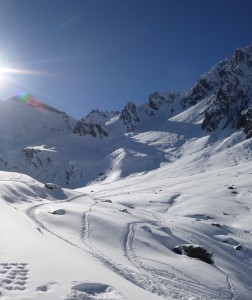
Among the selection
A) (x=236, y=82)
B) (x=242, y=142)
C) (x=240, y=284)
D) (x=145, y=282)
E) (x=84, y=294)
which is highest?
(x=236, y=82)

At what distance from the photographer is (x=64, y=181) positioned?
6550 inches

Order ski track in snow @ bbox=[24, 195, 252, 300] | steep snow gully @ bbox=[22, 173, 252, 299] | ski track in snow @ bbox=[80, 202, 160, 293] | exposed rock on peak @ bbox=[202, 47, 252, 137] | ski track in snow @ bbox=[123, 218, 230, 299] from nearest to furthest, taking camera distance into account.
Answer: ski track in snow @ bbox=[80, 202, 160, 293] → ski track in snow @ bbox=[24, 195, 252, 300] → ski track in snow @ bbox=[123, 218, 230, 299] → steep snow gully @ bbox=[22, 173, 252, 299] → exposed rock on peak @ bbox=[202, 47, 252, 137]

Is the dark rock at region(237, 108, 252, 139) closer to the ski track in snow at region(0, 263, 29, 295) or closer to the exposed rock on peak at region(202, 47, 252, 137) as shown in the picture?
the exposed rock on peak at region(202, 47, 252, 137)

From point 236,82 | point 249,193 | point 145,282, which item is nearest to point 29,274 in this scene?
point 145,282

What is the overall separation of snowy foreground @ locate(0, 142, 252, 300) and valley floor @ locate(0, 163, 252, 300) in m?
0.03

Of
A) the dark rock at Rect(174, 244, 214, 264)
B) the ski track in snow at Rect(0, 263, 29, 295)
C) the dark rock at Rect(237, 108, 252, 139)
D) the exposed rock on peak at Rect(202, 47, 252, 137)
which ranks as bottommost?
the dark rock at Rect(174, 244, 214, 264)

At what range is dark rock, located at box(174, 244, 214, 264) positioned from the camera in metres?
26.8

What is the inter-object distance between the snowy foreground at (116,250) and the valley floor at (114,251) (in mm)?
29

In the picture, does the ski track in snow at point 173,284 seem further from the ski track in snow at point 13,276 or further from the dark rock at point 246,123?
the dark rock at point 246,123

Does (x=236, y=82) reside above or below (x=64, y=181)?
above

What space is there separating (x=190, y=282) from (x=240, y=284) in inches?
220

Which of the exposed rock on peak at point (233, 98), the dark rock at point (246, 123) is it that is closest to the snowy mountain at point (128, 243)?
the dark rock at point (246, 123)

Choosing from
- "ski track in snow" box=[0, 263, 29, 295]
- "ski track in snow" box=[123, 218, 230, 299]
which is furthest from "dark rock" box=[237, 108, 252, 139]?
"ski track in snow" box=[0, 263, 29, 295]

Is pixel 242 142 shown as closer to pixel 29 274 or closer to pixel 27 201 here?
pixel 27 201
